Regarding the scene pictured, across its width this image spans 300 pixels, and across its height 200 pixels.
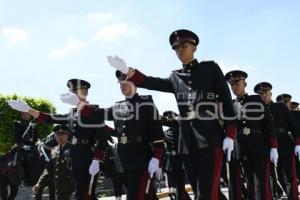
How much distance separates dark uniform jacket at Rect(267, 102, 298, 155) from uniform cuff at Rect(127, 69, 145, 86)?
17.6 ft

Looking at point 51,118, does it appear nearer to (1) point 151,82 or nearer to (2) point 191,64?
(1) point 151,82

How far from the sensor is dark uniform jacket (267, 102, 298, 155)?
407 inches

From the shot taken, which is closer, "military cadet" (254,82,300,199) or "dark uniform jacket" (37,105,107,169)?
"dark uniform jacket" (37,105,107,169)

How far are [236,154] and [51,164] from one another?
212 inches

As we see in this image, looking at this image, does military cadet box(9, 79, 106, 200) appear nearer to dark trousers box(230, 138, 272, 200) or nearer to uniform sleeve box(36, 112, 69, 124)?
uniform sleeve box(36, 112, 69, 124)

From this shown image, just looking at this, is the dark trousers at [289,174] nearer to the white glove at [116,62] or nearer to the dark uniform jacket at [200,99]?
the dark uniform jacket at [200,99]

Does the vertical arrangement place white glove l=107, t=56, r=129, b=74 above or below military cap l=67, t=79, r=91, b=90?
below

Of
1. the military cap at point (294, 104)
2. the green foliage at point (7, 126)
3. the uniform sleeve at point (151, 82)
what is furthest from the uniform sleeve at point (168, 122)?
the green foliage at point (7, 126)

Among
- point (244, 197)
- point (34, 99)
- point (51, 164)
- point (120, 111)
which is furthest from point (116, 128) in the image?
point (34, 99)

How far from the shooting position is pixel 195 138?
17.6 ft

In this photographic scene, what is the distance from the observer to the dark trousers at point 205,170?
5131 millimetres

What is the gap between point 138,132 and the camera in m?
6.72

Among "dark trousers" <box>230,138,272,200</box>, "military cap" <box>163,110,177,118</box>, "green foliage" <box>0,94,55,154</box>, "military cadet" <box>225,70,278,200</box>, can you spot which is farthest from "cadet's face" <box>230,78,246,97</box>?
"green foliage" <box>0,94,55,154</box>

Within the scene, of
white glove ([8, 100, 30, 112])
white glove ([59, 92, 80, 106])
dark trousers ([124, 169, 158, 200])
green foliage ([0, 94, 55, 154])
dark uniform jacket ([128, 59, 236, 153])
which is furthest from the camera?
green foliage ([0, 94, 55, 154])
